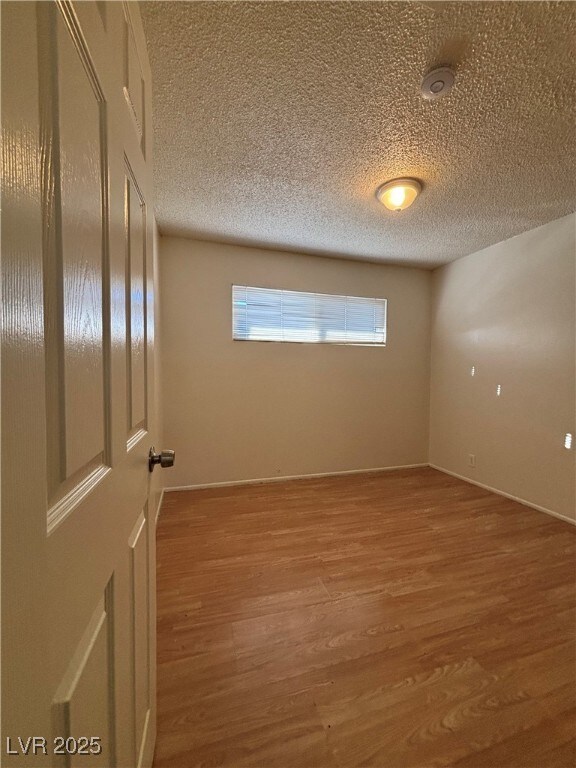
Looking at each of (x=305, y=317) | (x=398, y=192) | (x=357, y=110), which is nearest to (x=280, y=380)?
(x=305, y=317)

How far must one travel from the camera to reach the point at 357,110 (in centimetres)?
137

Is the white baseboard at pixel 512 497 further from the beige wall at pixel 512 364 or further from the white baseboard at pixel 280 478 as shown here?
the white baseboard at pixel 280 478

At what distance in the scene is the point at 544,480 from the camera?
8.34 feet

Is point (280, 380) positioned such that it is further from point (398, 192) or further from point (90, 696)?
point (90, 696)

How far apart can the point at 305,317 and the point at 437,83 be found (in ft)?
7.14

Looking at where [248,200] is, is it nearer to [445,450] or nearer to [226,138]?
[226,138]

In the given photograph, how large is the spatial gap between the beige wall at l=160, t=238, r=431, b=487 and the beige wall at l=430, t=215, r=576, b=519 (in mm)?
382

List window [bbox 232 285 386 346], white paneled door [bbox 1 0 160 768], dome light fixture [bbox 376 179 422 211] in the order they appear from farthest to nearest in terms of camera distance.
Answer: window [bbox 232 285 386 346], dome light fixture [bbox 376 179 422 211], white paneled door [bbox 1 0 160 768]

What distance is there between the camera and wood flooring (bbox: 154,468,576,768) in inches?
36.9

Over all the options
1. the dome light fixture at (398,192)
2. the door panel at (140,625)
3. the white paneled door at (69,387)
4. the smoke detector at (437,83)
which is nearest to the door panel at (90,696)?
the white paneled door at (69,387)

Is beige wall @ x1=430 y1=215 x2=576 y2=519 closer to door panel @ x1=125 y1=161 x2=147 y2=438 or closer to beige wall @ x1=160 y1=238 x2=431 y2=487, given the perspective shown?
beige wall @ x1=160 y1=238 x2=431 y2=487

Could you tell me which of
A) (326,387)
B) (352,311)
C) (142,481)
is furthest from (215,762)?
(352,311)

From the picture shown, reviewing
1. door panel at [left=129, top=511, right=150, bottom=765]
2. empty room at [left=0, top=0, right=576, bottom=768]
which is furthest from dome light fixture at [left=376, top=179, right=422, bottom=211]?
door panel at [left=129, top=511, right=150, bottom=765]

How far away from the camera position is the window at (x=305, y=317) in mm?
3088
